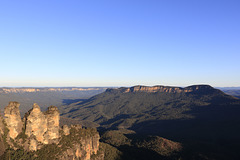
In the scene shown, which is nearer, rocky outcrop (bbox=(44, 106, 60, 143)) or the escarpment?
the escarpment

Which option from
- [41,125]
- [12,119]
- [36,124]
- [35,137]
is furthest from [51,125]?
[12,119]

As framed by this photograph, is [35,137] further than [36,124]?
No

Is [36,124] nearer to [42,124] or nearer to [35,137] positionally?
[42,124]

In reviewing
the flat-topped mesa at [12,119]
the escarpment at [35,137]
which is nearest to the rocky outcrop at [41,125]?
the escarpment at [35,137]

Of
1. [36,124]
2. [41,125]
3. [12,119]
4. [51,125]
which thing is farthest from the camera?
[51,125]

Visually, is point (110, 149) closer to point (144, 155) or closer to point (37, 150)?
point (144, 155)

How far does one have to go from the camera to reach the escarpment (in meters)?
58.2

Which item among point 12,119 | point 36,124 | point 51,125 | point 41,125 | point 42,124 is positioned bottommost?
point 51,125

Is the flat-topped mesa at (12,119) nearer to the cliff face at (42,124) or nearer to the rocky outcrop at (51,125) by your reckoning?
the cliff face at (42,124)

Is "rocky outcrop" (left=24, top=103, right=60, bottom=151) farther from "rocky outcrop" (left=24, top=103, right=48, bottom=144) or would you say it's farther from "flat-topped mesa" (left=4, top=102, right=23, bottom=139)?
"flat-topped mesa" (left=4, top=102, right=23, bottom=139)

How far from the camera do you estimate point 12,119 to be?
60.8 metres

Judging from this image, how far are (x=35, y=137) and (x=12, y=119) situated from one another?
9784 mm

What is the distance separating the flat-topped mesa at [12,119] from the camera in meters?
60.1

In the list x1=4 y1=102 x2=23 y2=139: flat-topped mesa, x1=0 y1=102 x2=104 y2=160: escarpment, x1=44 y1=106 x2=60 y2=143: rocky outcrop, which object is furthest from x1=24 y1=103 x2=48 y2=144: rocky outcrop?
x1=4 y1=102 x2=23 y2=139: flat-topped mesa
